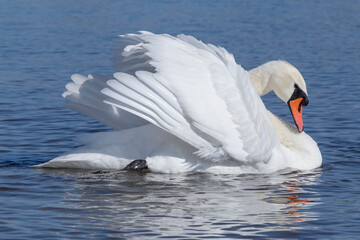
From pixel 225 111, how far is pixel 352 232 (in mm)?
1915

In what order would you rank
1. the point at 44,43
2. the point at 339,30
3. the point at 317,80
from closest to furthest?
1. the point at 317,80
2. the point at 44,43
3. the point at 339,30

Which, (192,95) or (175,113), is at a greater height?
(192,95)

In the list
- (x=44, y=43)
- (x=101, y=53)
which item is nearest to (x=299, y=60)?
(x=101, y=53)

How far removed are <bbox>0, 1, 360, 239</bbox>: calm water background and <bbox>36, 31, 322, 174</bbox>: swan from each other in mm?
205

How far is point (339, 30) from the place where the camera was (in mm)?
19422

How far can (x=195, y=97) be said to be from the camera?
7883 mm

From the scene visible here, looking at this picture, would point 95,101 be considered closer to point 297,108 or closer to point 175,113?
point 175,113

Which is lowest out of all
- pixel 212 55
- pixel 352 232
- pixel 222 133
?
pixel 352 232

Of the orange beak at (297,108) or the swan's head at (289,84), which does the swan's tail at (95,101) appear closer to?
the swan's head at (289,84)

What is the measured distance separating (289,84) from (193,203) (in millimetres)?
2332

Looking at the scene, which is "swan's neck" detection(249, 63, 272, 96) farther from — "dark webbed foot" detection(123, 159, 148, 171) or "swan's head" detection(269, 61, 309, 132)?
"dark webbed foot" detection(123, 159, 148, 171)

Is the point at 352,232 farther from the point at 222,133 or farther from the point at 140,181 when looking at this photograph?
the point at 140,181

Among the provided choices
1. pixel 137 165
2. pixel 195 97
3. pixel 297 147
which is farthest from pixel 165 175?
pixel 297 147

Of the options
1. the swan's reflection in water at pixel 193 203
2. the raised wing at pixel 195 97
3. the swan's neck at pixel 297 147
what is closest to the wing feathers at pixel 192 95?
the raised wing at pixel 195 97
